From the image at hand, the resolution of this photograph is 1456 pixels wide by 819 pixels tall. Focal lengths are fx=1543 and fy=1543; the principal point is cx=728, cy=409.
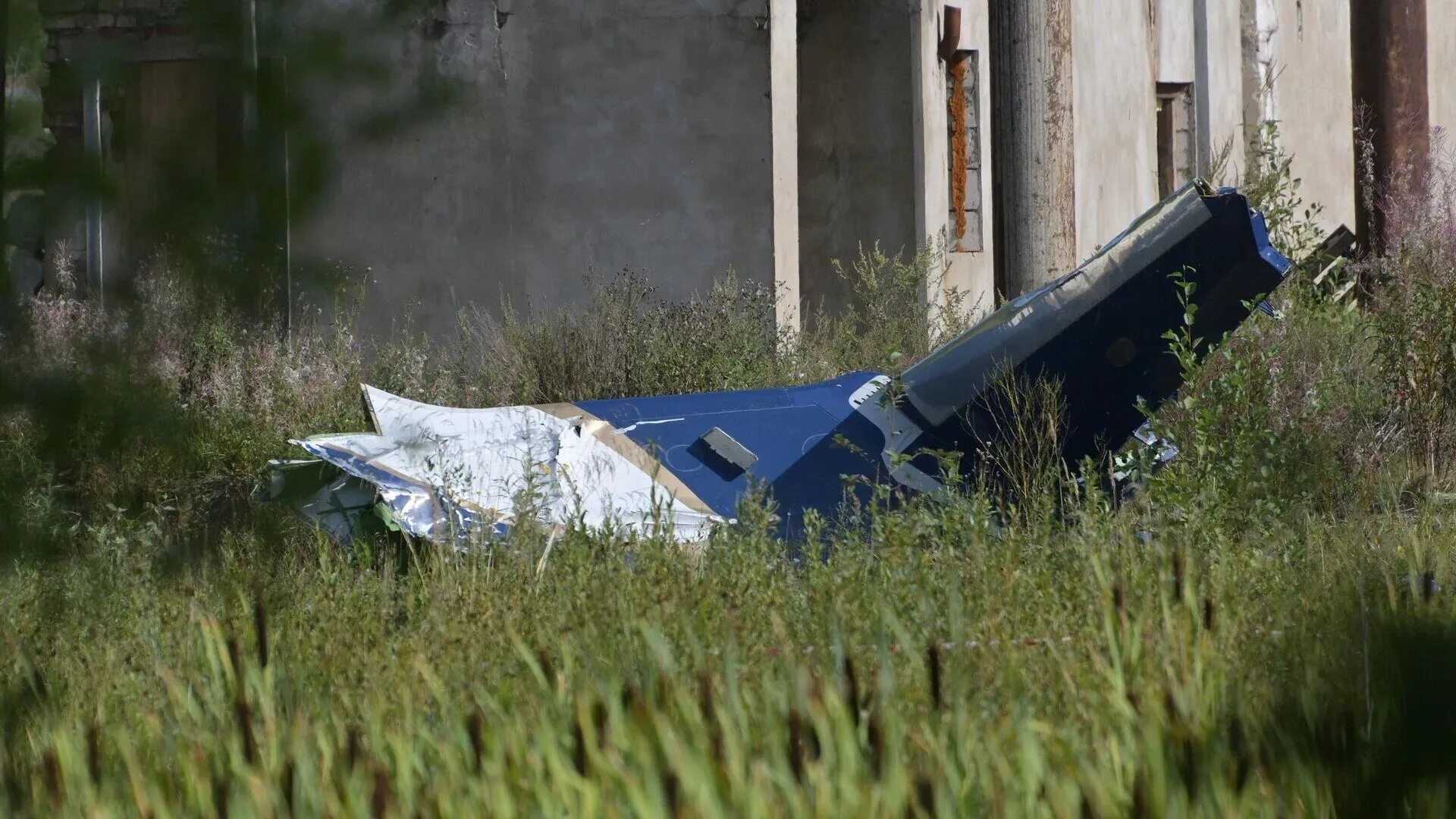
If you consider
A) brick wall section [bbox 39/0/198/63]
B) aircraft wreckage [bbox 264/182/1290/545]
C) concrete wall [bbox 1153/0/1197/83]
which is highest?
concrete wall [bbox 1153/0/1197/83]

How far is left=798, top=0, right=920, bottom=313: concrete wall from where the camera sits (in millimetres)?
10672

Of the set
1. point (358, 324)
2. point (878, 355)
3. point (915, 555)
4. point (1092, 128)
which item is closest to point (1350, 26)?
point (1092, 128)

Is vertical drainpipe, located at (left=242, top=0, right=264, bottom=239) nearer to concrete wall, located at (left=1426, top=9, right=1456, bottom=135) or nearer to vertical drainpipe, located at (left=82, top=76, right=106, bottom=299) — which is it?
vertical drainpipe, located at (left=82, top=76, right=106, bottom=299)

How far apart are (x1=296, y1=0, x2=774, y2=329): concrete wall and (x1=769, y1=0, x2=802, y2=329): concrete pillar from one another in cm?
5

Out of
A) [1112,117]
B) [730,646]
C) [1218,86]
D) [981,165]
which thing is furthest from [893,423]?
[1218,86]

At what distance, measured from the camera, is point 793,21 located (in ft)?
28.8

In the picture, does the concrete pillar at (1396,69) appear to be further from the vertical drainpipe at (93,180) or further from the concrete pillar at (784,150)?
the vertical drainpipe at (93,180)

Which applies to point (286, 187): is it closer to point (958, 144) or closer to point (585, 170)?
point (585, 170)

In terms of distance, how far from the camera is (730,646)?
2.43 metres

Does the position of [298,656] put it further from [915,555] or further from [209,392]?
[209,392]

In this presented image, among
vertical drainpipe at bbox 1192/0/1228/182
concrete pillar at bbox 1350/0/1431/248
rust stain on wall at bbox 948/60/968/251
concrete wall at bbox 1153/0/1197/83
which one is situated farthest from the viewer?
vertical drainpipe at bbox 1192/0/1228/182

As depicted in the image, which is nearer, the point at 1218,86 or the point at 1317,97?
the point at 1218,86

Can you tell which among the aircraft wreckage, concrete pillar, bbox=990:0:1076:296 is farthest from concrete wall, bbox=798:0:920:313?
the aircraft wreckage

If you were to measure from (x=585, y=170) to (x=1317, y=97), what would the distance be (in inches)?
355
